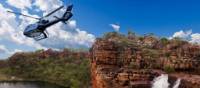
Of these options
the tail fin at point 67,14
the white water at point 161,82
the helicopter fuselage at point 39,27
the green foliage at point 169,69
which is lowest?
the white water at point 161,82

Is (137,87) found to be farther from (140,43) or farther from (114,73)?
(140,43)

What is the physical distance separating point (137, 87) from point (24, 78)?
128474 mm

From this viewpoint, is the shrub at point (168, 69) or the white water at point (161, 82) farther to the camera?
the shrub at point (168, 69)

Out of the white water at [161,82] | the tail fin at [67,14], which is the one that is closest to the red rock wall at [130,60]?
the white water at [161,82]

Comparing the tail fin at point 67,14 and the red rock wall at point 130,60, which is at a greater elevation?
the tail fin at point 67,14

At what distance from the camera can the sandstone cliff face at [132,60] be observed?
241 feet

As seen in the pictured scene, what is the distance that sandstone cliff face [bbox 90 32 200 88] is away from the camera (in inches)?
2894

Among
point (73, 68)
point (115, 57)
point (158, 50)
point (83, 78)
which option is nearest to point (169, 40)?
point (158, 50)

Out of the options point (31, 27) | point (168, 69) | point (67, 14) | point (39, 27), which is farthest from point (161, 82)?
point (67, 14)

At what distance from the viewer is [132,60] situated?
7919cm

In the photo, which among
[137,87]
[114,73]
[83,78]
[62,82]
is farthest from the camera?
[62,82]

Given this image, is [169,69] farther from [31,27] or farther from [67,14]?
[67,14]

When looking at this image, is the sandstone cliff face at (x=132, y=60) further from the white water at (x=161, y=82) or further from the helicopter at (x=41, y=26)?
the helicopter at (x=41, y=26)

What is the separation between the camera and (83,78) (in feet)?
520
